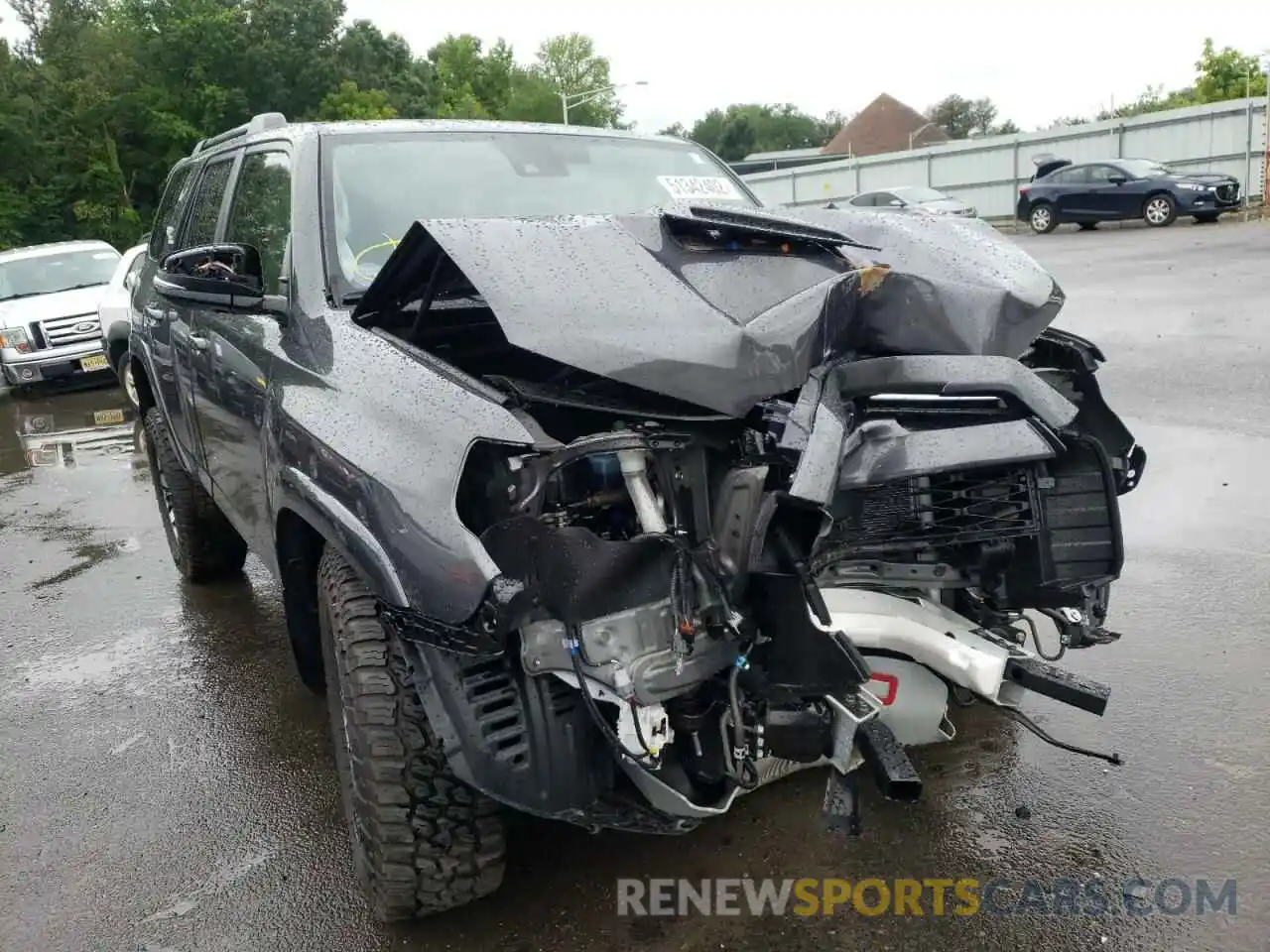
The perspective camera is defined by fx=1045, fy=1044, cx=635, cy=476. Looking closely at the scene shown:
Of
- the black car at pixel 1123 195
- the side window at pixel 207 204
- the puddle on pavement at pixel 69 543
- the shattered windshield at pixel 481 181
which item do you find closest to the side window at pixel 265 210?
the shattered windshield at pixel 481 181

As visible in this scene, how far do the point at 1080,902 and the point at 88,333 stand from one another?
12.2m

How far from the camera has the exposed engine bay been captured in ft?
6.99

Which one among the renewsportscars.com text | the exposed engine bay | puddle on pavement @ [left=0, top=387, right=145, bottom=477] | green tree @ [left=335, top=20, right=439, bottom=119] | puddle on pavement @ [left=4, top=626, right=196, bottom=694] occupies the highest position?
green tree @ [left=335, top=20, right=439, bottom=119]

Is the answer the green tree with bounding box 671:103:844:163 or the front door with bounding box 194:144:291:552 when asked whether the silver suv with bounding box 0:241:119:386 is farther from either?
the green tree with bounding box 671:103:844:163

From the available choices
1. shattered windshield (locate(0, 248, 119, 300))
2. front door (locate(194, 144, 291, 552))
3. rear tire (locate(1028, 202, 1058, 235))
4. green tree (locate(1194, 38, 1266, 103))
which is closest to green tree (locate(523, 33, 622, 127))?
green tree (locate(1194, 38, 1266, 103))

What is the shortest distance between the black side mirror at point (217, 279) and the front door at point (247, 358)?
2.1 inches

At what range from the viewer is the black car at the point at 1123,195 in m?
20.5

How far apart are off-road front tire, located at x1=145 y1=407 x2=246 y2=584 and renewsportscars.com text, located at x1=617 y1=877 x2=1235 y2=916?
317 cm

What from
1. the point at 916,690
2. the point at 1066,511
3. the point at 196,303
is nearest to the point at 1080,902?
the point at 916,690

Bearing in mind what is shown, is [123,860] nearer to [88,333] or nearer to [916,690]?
[916,690]

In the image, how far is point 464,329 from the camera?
2.78 m

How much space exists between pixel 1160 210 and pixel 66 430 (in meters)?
20.2

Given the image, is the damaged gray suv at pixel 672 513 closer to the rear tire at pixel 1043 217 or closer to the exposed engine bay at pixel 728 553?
the exposed engine bay at pixel 728 553

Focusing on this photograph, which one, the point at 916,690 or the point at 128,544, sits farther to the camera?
the point at 128,544
